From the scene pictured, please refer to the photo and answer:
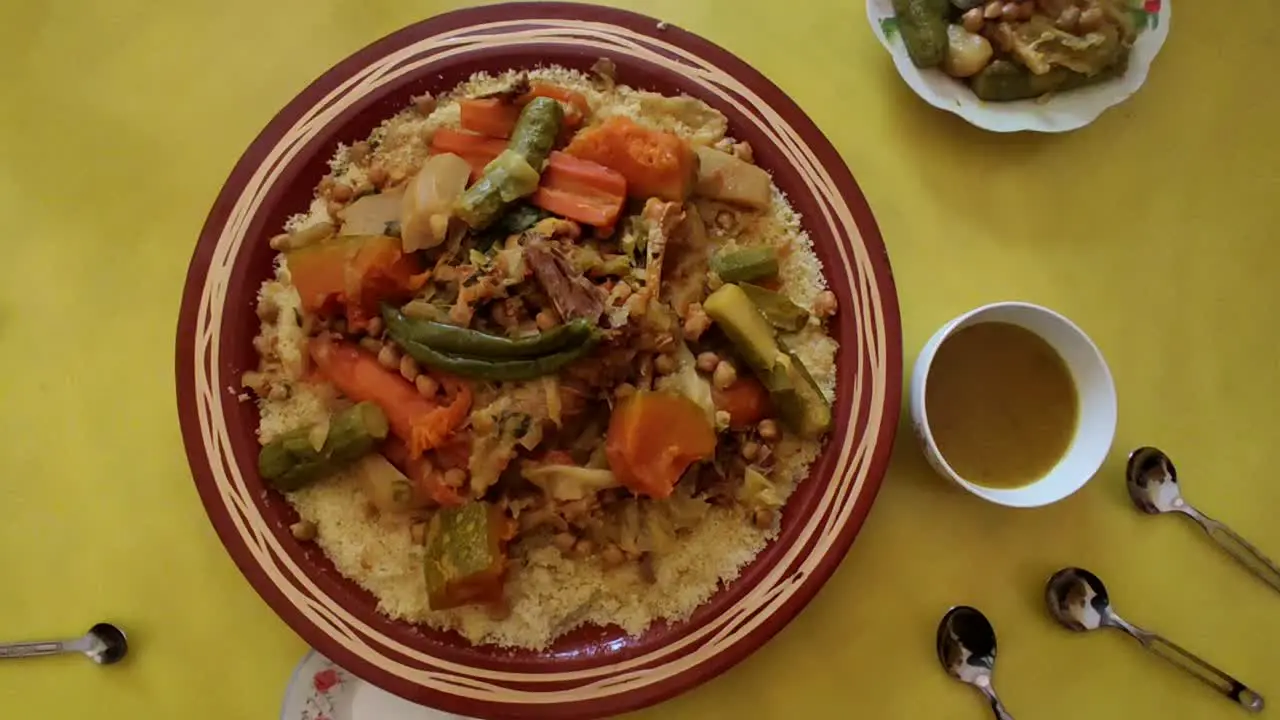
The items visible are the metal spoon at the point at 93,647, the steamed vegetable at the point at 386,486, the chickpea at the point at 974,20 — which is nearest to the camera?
the steamed vegetable at the point at 386,486

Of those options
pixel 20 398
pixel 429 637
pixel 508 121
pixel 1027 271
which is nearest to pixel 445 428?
pixel 429 637

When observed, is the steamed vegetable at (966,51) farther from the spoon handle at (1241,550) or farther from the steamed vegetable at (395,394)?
the steamed vegetable at (395,394)

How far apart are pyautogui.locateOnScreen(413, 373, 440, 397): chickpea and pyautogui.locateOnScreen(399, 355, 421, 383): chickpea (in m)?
0.01

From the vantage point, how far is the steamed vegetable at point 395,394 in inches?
89.9

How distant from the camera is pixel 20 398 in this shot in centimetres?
271

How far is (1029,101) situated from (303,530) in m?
2.27

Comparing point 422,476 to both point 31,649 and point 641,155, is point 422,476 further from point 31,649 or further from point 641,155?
point 31,649

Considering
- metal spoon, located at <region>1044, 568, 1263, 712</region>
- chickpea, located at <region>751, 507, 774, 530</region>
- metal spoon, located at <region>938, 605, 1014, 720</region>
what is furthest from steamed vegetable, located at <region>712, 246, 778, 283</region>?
metal spoon, located at <region>1044, 568, 1263, 712</region>

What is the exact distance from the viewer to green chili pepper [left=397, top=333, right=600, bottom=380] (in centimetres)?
226

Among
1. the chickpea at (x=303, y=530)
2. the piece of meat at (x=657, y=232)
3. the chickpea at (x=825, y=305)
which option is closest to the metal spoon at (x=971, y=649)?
the chickpea at (x=825, y=305)

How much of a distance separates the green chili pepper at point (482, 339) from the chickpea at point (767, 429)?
0.51 m

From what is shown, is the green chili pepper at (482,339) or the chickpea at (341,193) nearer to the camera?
the green chili pepper at (482,339)

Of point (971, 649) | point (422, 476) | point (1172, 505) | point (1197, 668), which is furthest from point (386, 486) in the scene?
point (1197, 668)

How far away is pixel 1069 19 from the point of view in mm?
2660
